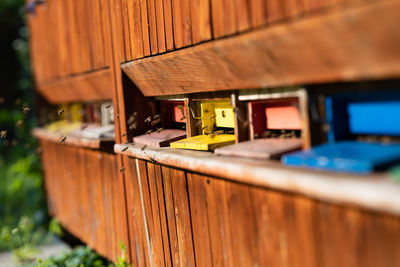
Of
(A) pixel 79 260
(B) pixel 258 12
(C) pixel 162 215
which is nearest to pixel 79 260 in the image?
(A) pixel 79 260

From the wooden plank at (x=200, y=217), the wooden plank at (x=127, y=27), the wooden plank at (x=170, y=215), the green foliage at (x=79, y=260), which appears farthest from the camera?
the green foliage at (x=79, y=260)

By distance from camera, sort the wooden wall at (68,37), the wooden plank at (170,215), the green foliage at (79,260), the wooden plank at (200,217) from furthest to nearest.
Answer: the green foliage at (79,260) < the wooden wall at (68,37) < the wooden plank at (170,215) < the wooden plank at (200,217)

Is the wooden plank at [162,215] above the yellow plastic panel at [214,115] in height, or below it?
below

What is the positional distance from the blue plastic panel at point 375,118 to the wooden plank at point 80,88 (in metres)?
2.66

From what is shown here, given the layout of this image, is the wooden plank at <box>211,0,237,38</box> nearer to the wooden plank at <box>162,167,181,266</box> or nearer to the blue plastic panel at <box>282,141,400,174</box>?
the blue plastic panel at <box>282,141,400,174</box>

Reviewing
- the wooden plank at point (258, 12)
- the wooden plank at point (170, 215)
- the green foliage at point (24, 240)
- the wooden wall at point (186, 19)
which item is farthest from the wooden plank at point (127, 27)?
the green foliage at point (24, 240)

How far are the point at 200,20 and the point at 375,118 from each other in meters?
1.23

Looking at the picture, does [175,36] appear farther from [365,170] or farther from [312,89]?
[365,170]

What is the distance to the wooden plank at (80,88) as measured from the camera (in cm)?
461

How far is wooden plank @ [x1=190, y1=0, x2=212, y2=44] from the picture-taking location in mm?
2691

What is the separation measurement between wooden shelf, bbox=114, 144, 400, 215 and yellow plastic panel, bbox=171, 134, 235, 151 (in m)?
0.07

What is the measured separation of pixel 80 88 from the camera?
17.7 feet

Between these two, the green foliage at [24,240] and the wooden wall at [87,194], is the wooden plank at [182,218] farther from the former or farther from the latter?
the green foliage at [24,240]

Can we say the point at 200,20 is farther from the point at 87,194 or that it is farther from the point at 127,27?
the point at 87,194
